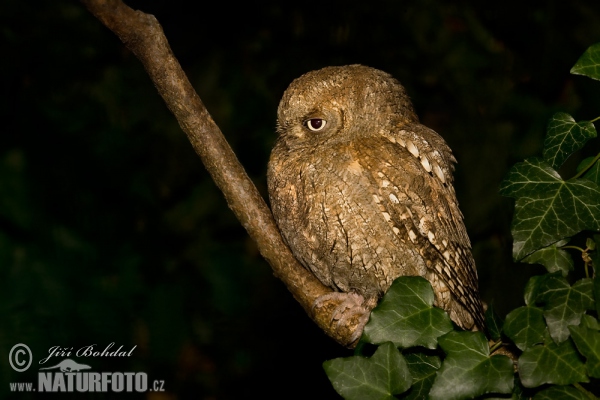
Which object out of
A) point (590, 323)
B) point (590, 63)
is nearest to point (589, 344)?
point (590, 323)

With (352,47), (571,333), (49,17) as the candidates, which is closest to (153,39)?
(571,333)

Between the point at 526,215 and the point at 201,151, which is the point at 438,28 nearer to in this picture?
the point at 201,151

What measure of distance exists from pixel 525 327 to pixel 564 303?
0.21 ft

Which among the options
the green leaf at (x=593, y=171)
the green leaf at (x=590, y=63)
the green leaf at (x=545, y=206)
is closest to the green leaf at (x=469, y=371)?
the green leaf at (x=545, y=206)

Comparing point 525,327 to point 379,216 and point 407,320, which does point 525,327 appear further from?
point 379,216

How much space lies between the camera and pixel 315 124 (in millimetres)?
1504

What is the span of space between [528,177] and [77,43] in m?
1.80

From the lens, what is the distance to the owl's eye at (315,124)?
149cm

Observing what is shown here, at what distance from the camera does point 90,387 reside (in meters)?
2.25

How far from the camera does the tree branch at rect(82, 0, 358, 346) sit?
1.34 metres

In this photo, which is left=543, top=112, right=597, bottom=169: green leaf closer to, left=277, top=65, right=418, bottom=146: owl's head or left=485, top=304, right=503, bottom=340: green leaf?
left=485, top=304, right=503, bottom=340: green leaf
